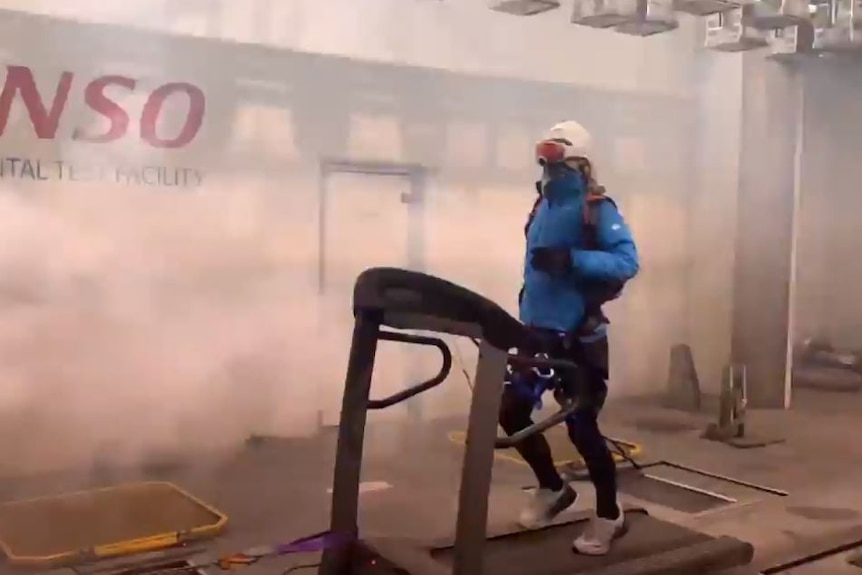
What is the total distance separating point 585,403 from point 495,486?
149 cm

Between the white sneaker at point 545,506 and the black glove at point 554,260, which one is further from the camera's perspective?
the white sneaker at point 545,506

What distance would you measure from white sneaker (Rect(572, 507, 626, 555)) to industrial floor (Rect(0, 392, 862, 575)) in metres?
0.54

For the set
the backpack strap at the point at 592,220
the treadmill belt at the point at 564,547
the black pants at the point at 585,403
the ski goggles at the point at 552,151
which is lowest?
the treadmill belt at the point at 564,547

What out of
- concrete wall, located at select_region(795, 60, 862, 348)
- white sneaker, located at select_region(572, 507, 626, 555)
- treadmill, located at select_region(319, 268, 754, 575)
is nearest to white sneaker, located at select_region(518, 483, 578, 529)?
treadmill, located at select_region(319, 268, 754, 575)

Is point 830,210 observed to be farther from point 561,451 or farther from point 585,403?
point 585,403

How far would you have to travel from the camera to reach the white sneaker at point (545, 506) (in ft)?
12.5

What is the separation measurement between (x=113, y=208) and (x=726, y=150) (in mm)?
4297

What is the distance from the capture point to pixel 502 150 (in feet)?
20.6

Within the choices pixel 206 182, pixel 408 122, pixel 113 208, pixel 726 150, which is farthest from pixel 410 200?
pixel 726 150

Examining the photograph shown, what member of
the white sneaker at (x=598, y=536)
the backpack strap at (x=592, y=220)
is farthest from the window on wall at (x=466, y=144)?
the white sneaker at (x=598, y=536)

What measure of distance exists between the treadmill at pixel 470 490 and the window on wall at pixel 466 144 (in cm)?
281

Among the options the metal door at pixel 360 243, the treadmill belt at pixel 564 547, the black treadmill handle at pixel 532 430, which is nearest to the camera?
the black treadmill handle at pixel 532 430

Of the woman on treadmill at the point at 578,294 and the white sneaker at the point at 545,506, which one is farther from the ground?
the woman on treadmill at the point at 578,294

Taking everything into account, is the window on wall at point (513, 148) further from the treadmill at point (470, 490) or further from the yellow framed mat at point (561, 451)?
the treadmill at point (470, 490)
